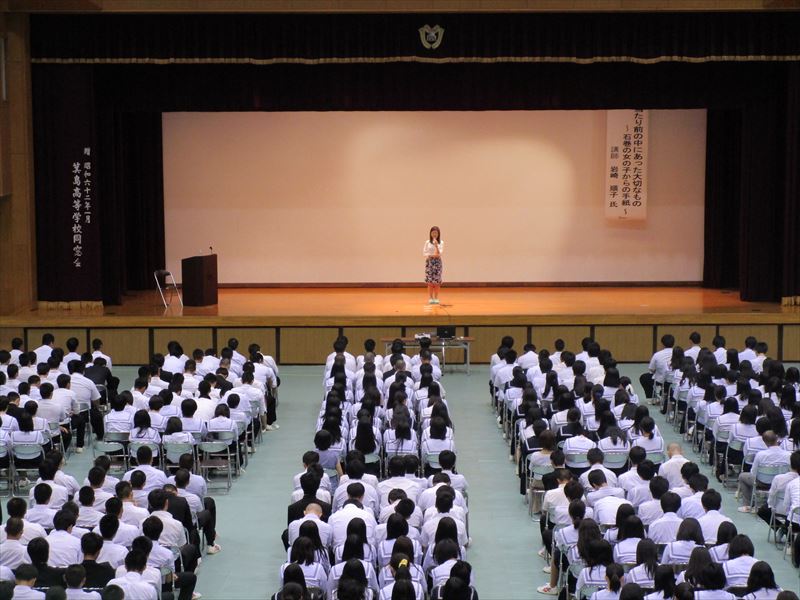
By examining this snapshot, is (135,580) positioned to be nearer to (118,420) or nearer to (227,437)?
(227,437)

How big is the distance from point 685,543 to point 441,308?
36.4ft

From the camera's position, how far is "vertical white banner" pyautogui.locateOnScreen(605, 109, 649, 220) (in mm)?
22828

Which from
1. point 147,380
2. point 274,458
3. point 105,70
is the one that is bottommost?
point 274,458

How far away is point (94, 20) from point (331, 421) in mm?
9470

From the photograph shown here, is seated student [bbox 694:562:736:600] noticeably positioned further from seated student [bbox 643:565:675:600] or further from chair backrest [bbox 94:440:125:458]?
chair backrest [bbox 94:440:125:458]

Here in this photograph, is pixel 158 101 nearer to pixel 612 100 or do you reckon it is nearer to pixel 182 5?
pixel 182 5

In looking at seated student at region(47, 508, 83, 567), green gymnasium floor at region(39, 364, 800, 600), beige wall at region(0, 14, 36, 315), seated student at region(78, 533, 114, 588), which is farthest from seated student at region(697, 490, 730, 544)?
beige wall at region(0, 14, 36, 315)

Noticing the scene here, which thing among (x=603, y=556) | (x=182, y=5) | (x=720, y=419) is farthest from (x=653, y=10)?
(x=603, y=556)

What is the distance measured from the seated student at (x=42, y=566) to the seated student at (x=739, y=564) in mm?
4255

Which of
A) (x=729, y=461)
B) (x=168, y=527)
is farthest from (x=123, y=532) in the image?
(x=729, y=461)

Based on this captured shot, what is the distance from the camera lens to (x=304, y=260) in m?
23.2

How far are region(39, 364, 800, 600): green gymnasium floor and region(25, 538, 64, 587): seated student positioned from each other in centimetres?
166

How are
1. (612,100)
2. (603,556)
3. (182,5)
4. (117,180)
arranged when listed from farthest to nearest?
(117,180) → (612,100) → (182,5) → (603,556)

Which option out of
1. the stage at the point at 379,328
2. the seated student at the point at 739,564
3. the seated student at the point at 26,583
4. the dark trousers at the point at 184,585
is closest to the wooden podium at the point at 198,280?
the stage at the point at 379,328
